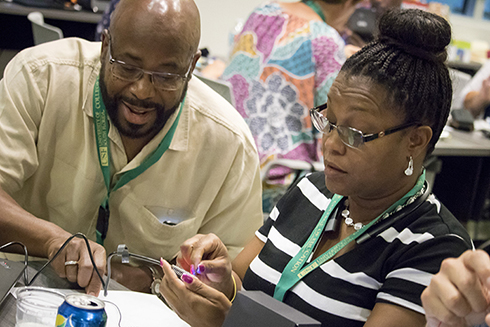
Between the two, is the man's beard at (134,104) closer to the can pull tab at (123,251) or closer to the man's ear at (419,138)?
the can pull tab at (123,251)

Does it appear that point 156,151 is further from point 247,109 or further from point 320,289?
point 247,109

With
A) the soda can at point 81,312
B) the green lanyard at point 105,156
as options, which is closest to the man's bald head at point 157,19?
the green lanyard at point 105,156

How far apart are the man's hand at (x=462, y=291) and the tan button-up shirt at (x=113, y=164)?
1025 millimetres

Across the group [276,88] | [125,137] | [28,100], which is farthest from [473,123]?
[28,100]

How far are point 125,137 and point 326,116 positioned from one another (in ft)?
2.38

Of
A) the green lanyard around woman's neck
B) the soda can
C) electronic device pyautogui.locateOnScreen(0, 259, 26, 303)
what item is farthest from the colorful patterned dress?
the soda can

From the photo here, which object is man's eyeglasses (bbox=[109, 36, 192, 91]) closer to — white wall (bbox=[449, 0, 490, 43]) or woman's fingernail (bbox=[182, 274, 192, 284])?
woman's fingernail (bbox=[182, 274, 192, 284])

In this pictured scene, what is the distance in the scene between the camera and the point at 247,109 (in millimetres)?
2646

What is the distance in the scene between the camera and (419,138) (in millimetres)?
1213

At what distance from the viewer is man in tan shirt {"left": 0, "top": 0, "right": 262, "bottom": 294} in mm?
1569

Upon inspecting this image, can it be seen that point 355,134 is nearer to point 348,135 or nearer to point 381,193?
point 348,135

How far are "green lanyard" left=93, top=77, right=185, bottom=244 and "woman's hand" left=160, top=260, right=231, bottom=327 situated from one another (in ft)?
1.79

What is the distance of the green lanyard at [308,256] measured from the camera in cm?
126

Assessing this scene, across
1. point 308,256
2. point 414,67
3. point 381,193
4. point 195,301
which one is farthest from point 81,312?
point 414,67
